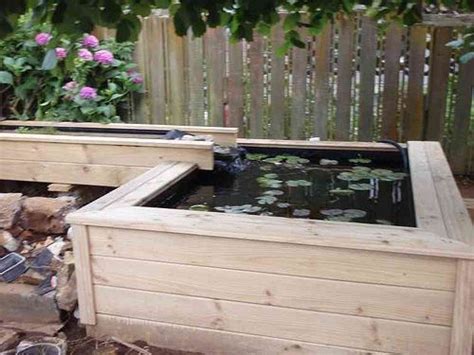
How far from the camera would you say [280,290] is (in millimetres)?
1815

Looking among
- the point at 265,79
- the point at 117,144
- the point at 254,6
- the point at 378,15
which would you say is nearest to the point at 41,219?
the point at 117,144

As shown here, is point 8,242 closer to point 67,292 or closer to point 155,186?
point 67,292

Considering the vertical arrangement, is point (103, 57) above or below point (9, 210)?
above

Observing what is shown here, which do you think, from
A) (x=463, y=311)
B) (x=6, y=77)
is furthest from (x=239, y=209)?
(x=6, y=77)

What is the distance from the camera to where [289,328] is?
183 cm

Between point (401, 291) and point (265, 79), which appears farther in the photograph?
point (265, 79)

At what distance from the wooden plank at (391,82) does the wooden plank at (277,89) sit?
0.75 meters

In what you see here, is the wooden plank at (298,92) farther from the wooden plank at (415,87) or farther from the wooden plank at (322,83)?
the wooden plank at (415,87)

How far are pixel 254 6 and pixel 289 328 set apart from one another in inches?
40.1

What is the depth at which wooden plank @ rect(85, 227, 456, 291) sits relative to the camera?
1.68m

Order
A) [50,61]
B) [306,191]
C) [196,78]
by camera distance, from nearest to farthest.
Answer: [50,61]
[306,191]
[196,78]

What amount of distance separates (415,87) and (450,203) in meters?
2.15

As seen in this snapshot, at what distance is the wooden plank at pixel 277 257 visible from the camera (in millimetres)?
1677

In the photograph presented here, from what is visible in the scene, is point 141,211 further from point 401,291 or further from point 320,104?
point 320,104
